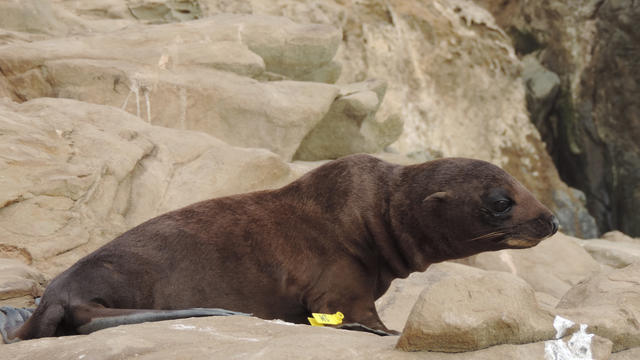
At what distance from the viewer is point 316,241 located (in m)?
4.18

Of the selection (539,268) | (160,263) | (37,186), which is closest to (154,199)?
(37,186)

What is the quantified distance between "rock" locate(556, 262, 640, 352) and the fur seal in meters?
0.39

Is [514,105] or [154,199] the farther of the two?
[514,105]

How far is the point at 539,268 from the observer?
25.9 ft

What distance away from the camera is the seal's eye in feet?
13.5

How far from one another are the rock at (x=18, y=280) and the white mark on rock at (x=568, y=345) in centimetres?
313

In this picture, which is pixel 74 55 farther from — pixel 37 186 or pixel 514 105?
pixel 514 105

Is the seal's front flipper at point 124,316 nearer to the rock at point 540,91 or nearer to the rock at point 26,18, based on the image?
the rock at point 26,18

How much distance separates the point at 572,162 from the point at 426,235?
39.2ft

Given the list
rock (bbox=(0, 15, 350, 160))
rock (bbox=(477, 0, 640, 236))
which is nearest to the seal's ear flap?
rock (bbox=(0, 15, 350, 160))

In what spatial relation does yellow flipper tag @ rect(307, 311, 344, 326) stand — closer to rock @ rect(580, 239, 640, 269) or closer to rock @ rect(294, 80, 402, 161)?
rock @ rect(580, 239, 640, 269)

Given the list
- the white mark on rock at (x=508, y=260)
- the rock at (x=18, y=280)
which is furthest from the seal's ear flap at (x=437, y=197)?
the white mark on rock at (x=508, y=260)

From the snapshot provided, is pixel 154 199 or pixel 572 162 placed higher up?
pixel 154 199

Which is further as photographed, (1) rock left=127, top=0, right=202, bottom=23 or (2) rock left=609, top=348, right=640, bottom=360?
(1) rock left=127, top=0, right=202, bottom=23
